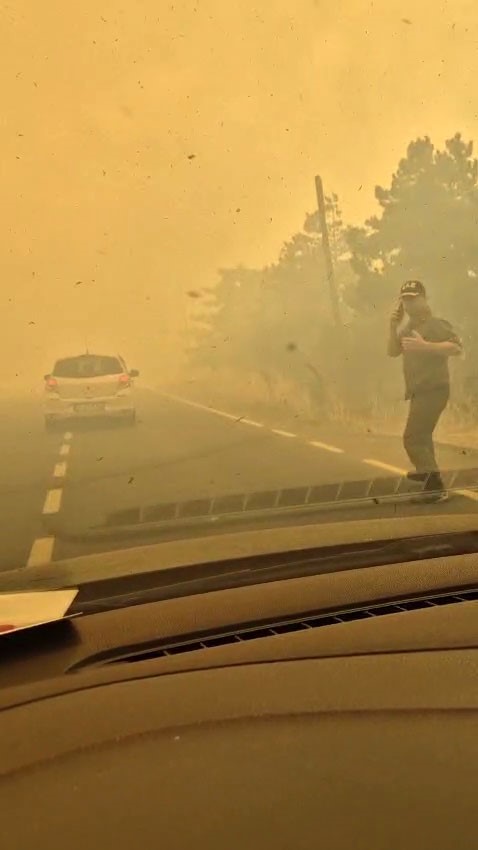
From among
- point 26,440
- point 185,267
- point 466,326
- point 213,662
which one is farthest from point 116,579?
point 185,267

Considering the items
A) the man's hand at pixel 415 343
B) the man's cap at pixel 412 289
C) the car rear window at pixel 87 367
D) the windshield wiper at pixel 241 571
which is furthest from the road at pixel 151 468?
the man's cap at pixel 412 289

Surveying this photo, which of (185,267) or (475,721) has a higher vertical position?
(185,267)

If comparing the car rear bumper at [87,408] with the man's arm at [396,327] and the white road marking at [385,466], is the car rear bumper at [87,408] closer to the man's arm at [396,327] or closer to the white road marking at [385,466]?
the white road marking at [385,466]

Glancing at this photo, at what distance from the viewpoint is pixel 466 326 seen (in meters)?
25.3

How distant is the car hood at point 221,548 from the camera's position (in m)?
3.60

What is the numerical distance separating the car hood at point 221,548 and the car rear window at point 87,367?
13611 mm

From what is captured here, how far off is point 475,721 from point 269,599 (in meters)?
1.17

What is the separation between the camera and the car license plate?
17188mm

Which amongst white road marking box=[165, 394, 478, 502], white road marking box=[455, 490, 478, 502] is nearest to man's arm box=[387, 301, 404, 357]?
white road marking box=[165, 394, 478, 502]

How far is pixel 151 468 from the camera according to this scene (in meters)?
11.1

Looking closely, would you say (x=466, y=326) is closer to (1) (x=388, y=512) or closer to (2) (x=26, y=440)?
(2) (x=26, y=440)

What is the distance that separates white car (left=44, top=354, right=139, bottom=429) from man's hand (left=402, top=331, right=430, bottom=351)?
998 centimetres

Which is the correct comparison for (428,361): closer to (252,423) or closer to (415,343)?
(415,343)

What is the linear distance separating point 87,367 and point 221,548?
1432 centimetres
